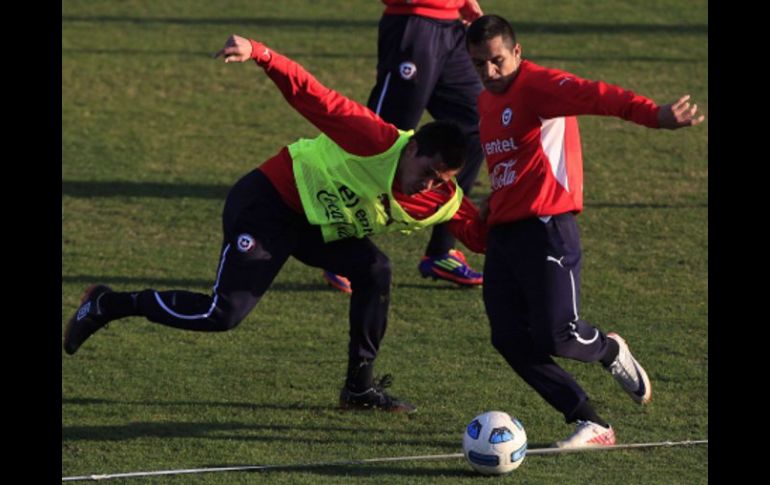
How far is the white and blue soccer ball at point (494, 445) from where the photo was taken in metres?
6.91

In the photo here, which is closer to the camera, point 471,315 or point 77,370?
point 77,370

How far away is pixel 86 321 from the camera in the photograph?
26.0 feet

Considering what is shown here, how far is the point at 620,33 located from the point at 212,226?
26.3ft

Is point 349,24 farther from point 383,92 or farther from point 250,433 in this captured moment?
point 250,433

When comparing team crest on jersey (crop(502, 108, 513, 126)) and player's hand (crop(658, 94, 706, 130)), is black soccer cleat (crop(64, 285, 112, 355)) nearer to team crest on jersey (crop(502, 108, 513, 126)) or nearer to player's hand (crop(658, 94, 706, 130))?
team crest on jersey (crop(502, 108, 513, 126))

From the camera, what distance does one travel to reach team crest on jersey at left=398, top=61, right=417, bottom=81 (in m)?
10.1

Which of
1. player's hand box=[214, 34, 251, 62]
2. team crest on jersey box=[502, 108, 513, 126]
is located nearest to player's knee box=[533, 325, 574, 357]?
team crest on jersey box=[502, 108, 513, 126]

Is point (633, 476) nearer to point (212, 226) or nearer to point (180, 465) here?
point (180, 465)

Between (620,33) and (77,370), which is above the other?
(620,33)

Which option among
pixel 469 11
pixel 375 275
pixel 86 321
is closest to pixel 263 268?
pixel 375 275

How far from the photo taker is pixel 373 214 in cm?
760

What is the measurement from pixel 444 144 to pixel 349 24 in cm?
1126

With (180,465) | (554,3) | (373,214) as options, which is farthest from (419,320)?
(554,3)
